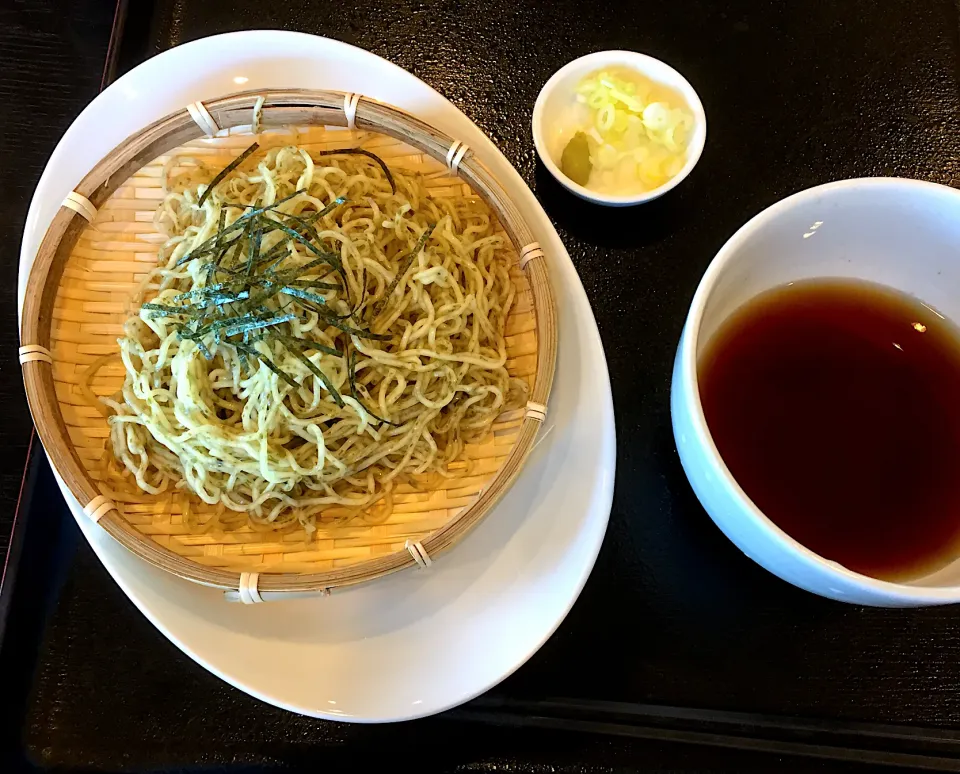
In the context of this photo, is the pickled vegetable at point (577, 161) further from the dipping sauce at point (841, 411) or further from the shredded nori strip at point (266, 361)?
the shredded nori strip at point (266, 361)

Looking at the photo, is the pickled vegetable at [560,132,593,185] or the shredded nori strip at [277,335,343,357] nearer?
the shredded nori strip at [277,335,343,357]

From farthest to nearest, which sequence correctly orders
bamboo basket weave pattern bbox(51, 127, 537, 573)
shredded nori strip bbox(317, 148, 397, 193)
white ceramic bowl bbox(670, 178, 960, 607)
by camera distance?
shredded nori strip bbox(317, 148, 397, 193), bamboo basket weave pattern bbox(51, 127, 537, 573), white ceramic bowl bbox(670, 178, 960, 607)

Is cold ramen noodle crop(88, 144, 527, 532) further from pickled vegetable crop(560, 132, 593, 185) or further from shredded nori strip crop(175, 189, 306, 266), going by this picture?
pickled vegetable crop(560, 132, 593, 185)

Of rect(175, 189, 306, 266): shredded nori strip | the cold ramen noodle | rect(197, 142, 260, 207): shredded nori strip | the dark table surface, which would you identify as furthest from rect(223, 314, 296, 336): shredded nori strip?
the dark table surface

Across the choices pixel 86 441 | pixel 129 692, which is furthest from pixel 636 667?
pixel 86 441

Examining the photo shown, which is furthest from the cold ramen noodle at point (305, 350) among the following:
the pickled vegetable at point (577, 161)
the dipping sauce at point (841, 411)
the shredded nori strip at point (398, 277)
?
the dipping sauce at point (841, 411)

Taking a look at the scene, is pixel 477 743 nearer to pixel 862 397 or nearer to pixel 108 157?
pixel 862 397

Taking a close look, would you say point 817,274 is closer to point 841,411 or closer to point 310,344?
point 841,411

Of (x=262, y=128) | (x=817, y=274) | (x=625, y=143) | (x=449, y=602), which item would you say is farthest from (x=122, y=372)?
(x=817, y=274)
